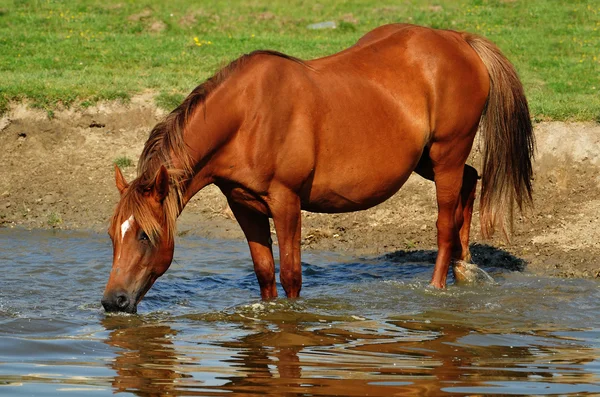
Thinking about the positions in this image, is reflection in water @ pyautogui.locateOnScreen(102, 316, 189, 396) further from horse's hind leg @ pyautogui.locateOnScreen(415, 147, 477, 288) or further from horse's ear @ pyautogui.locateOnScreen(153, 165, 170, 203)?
horse's hind leg @ pyautogui.locateOnScreen(415, 147, 477, 288)

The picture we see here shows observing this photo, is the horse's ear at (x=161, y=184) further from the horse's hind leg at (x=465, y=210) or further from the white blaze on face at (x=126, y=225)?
the horse's hind leg at (x=465, y=210)

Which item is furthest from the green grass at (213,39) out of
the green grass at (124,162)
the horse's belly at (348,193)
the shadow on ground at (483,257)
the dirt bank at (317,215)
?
the horse's belly at (348,193)

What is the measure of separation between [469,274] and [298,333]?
86.0 inches

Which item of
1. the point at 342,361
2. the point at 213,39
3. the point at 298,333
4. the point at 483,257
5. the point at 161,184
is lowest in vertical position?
the point at 483,257

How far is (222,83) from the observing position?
6.04 m

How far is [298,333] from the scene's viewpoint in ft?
18.1

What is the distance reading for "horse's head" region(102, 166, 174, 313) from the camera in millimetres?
5570

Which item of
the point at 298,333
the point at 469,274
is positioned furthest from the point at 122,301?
the point at 469,274

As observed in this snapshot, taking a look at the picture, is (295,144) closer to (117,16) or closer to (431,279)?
(431,279)

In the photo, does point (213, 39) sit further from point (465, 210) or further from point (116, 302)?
point (116, 302)

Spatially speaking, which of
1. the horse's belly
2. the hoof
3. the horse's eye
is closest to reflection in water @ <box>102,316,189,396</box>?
the horse's eye

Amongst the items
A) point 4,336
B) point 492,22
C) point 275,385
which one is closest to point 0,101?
point 4,336

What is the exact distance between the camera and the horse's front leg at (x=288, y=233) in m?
6.17

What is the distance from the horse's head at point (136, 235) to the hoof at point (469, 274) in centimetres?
255
